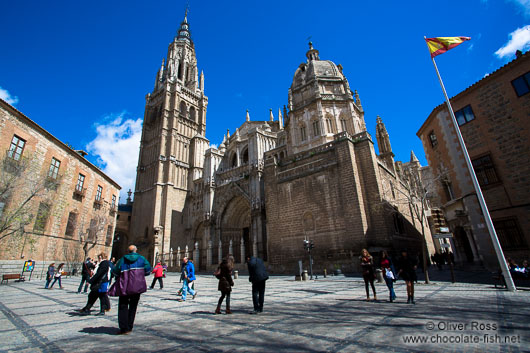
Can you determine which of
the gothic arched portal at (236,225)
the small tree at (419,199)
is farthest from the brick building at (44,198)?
the small tree at (419,199)

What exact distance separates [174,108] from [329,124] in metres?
26.1

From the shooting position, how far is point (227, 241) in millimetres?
27266

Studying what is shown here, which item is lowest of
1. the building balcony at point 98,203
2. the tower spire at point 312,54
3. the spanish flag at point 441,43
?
the building balcony at point 98,203

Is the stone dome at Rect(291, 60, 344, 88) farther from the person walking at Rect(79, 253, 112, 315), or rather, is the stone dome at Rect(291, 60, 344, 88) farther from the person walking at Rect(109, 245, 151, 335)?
the person walking at Rect(109, 245, 151, 335)

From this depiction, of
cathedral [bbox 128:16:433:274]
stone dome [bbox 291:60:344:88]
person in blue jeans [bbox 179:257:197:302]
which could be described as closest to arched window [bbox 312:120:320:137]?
cathedral [bbox 128:16:433:274]

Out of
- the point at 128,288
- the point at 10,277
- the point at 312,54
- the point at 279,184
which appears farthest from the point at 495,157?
the point at 10,277

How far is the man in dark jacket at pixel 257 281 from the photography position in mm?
5277

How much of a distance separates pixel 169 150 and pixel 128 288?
111 feet

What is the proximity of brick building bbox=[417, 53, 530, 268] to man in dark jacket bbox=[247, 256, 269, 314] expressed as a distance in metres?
10.5

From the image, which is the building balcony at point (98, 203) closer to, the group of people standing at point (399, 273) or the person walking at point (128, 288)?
the person walking at point (128, 288)

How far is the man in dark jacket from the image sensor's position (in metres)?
5.28

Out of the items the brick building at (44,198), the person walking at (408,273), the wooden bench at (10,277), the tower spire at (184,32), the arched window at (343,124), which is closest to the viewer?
the person walking at (408,273)

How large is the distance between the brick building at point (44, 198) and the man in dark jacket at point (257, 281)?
13.9 metres

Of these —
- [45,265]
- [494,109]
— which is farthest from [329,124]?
[45,265]
